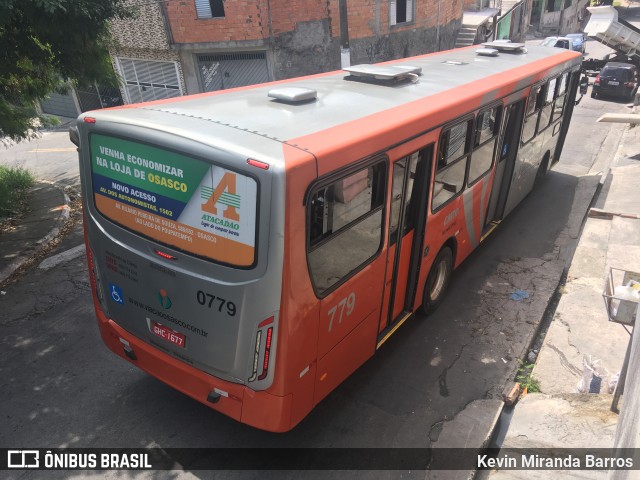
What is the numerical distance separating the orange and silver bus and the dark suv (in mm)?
17956

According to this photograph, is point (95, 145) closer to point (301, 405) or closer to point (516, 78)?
point (301, 405)

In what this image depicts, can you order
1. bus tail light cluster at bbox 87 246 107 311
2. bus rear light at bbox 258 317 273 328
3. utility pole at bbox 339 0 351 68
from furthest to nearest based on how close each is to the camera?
utility pole at bbox 339 0 351 68 → bus tail light cluster at bbox 87 246 107 311 → bus rear light at bbox 258 317 273 328

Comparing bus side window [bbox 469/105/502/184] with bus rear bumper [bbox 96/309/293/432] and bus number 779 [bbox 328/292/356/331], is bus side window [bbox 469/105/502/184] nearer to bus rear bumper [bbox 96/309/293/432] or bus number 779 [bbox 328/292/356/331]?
bus number 779 [bbox 328/292/356/331]

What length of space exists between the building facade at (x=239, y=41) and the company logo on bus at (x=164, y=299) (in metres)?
13.8

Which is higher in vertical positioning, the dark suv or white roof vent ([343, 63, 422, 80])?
white roof vent ([343, 63, 422, 80])

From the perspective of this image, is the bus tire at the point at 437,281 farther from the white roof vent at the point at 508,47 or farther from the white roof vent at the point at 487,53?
the white roof vent at the point at 508,47

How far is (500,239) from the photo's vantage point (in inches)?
339

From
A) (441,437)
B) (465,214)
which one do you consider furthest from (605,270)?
(441,437)

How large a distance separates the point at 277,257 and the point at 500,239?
6.47 m

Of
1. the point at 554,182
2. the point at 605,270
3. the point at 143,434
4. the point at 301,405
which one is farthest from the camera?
the point at 554,182

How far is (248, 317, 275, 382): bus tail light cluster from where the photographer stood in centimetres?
352

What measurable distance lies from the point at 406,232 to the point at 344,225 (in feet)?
4.68

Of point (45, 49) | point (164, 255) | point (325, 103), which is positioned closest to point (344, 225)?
point (325, 103)

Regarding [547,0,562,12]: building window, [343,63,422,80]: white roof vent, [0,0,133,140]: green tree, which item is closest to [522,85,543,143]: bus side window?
[343,63,422,80]: white roof vent
